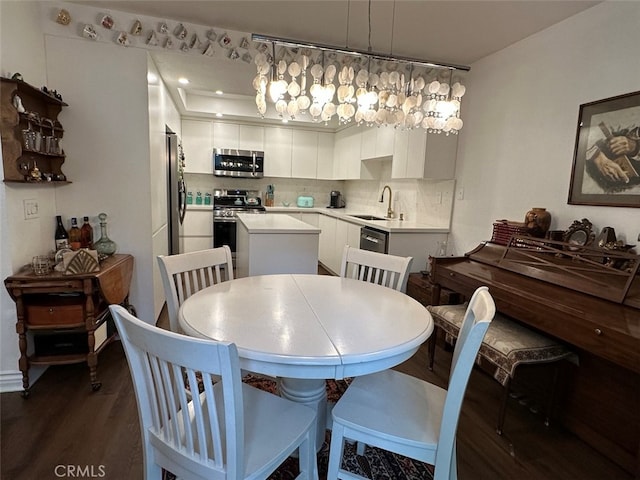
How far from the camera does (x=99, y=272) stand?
7.06 feet

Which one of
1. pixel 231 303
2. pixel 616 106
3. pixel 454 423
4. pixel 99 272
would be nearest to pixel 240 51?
pixel 99 272

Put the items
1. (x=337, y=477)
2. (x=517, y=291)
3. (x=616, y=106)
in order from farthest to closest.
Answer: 1. (x=616, y=106)
2. (x=517, y=291)
3. (x=337, y=477)

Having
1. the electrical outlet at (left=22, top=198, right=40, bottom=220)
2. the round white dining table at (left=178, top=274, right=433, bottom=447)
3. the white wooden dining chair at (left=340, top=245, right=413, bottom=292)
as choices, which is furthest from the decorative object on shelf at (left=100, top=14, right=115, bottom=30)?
the white wooden dining chair at (left=340, top=245, right=413, bottom=292)

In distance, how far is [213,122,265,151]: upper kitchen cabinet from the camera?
18.0 feet

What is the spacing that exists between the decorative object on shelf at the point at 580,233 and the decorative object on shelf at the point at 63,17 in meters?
3.57

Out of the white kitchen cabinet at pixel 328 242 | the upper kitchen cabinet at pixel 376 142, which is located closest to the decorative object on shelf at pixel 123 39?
the upper kitchen cabinet at pixel 376 142

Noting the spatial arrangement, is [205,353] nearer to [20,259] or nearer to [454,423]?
[454,423]

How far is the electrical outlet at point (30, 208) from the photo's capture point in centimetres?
214

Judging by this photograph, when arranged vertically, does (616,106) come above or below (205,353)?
above

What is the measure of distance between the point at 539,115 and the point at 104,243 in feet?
11.0

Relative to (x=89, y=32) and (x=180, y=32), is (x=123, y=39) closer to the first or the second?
(x=89, y=32)

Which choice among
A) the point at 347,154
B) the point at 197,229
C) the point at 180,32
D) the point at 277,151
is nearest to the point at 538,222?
the point at 180,32

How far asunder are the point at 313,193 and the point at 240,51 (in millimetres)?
3753

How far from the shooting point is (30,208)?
2189mm
